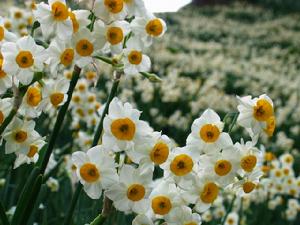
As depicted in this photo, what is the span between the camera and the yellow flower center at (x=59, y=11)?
122 centimetres

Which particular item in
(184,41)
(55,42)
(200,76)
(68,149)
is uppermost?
(55,42)

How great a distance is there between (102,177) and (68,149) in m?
2.15

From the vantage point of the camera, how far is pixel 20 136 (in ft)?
4.35

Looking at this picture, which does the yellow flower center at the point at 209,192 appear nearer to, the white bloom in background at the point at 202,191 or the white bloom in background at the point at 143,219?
the white bloom in background at the point at 202,191

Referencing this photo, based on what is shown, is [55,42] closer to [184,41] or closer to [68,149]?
[68,149]

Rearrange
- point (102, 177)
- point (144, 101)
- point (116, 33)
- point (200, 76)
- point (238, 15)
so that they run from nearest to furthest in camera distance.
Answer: point (102, 177), point (116, 33), point (144, 101), point (200, 76), point (238, 15)

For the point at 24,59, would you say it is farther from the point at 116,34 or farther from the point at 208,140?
the point at 208,140

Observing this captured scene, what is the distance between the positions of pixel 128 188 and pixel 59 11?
406mm

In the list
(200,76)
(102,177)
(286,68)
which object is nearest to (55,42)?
(102,177)

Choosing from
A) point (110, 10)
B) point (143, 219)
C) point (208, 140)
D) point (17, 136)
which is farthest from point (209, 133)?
point (17, 136)

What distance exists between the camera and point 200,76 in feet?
24.8

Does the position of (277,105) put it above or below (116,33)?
below

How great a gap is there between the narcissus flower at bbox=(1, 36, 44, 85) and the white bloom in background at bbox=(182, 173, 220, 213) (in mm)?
418

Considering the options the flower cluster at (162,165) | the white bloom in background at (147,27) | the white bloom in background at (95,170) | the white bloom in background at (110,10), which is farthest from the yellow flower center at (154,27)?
the white bloom in background at (95,170)
